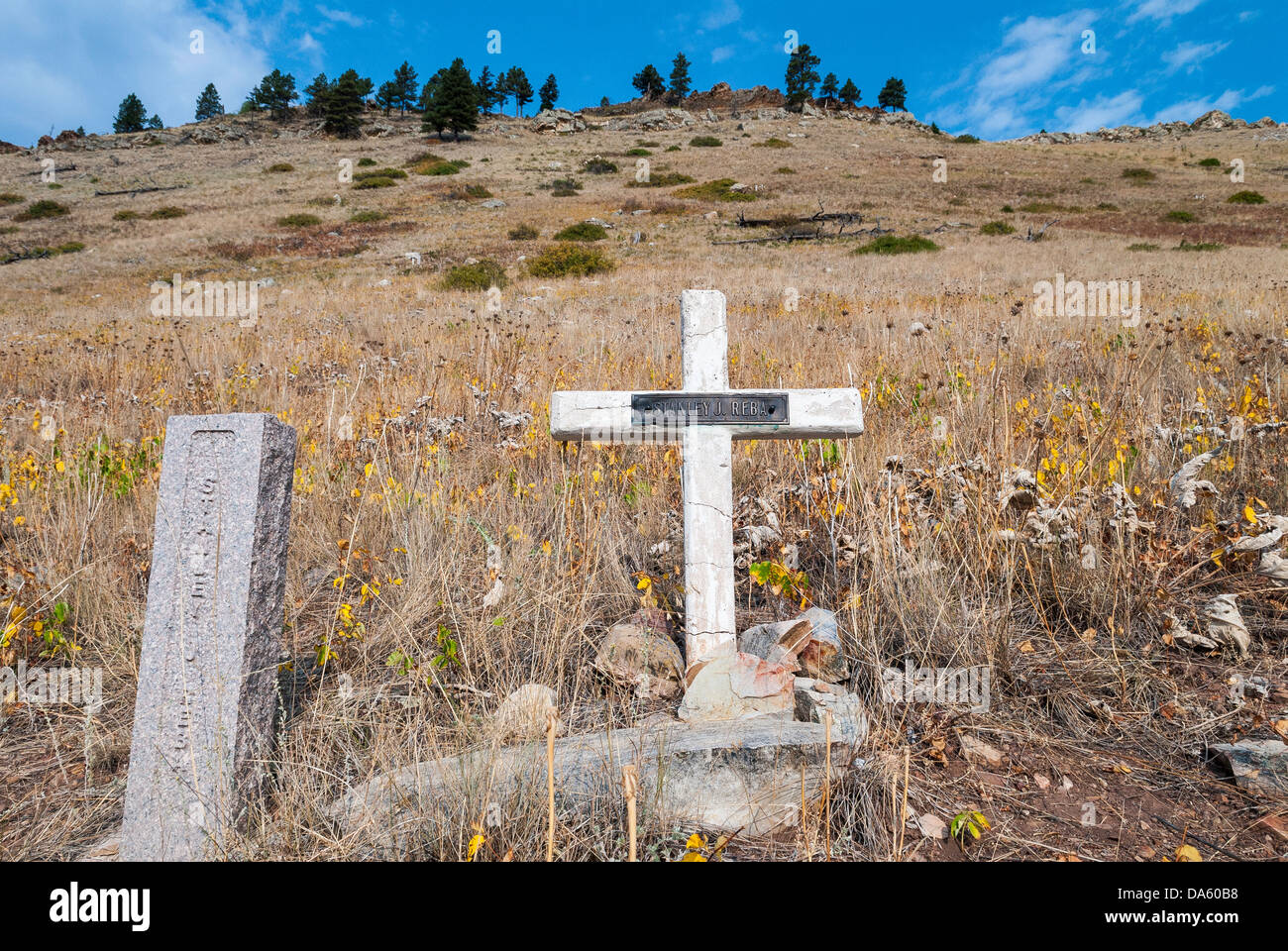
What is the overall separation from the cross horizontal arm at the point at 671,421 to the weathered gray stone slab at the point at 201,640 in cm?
111

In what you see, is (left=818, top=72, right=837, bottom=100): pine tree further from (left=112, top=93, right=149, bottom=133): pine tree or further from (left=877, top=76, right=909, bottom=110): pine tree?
(left=112, top=93, right=149, bottom=133): pine tree

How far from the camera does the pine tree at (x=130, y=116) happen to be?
218 ft

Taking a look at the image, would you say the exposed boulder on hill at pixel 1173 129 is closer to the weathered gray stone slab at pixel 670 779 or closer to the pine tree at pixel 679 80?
the pine tree at pixel 679 80

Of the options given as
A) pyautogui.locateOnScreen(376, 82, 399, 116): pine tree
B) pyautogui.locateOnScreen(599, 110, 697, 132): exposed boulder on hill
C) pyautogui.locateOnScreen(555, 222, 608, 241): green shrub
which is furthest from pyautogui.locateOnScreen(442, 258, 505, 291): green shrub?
pyautogui.locateOnScreen(376, 82, 399, 116): pine tree

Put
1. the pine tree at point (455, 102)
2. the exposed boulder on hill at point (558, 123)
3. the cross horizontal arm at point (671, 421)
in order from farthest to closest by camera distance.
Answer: the exposed boulder on hill at point (558, 123) < the pine tree at point (455, 102) < the cross horizontal arm at point (671, 421)

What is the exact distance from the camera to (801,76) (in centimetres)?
6662

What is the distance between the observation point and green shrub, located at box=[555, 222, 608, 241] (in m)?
21.4

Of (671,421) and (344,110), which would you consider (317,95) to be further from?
(671,421)

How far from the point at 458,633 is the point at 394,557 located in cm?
87

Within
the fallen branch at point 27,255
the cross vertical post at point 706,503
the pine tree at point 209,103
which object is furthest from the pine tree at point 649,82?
the cross vertical post at point 706,503

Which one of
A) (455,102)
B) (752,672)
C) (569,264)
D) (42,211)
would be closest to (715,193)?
(569,264)
